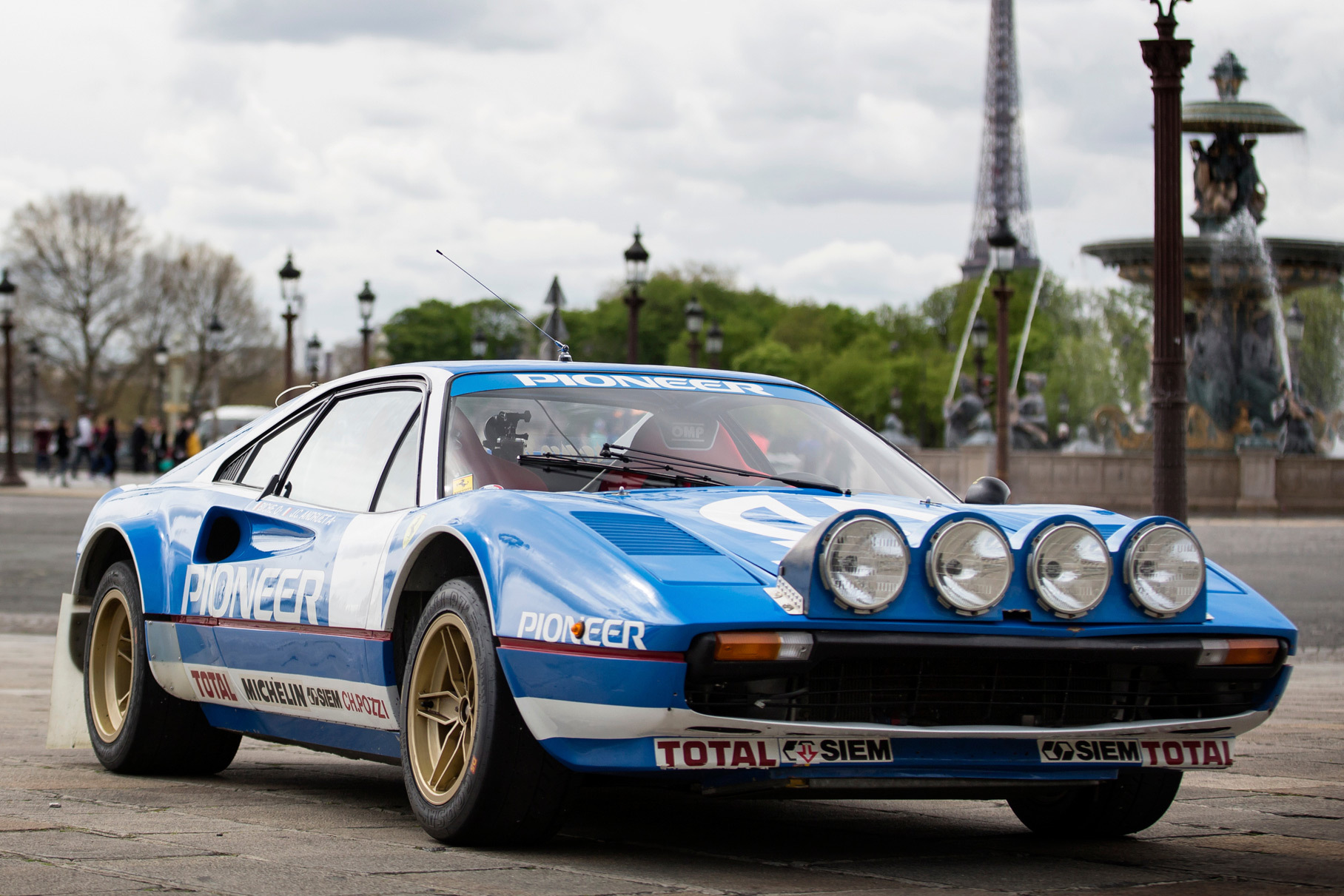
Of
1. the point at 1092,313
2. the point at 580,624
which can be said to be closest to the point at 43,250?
the point at 1092,313

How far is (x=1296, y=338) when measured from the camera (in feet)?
133

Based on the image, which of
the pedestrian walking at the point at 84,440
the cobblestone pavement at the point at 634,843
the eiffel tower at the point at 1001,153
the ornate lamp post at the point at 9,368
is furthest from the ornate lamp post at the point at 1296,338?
the eiffel tower at the point at 1001,153

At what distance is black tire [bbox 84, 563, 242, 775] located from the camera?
6.09 meters

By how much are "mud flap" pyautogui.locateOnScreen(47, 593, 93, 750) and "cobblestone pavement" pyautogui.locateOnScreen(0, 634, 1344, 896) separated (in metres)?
0.09

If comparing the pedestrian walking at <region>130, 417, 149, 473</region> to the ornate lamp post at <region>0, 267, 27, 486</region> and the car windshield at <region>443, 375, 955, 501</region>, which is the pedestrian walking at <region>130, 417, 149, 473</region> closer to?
the ornate lamp post at <region>0, 267, 27, 486</region>

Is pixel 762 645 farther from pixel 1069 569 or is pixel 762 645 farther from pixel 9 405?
pixel 9 405

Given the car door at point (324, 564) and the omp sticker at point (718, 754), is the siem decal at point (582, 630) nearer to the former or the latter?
the omp sticker at point (718, 754)

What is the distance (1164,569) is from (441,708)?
1.84 m

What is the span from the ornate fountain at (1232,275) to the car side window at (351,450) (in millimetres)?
37128

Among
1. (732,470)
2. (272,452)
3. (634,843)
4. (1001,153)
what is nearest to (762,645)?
(634,843)

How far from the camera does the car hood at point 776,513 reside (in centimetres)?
430

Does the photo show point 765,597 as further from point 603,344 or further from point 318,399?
point 603,344

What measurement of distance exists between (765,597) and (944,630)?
44 cm

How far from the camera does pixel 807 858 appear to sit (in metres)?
4.44
